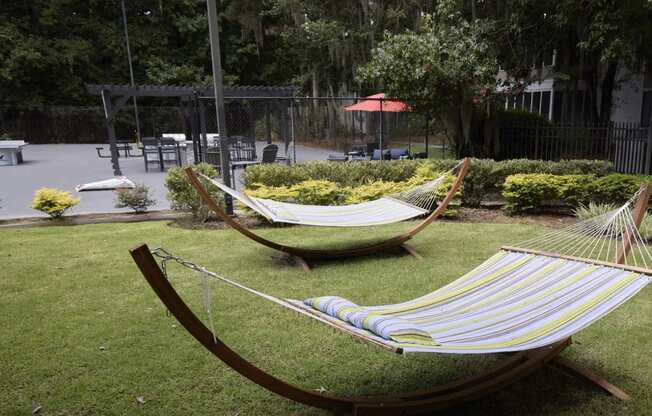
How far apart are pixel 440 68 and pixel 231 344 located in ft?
24.1

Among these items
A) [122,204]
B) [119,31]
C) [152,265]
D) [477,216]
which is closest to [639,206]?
[152,265]

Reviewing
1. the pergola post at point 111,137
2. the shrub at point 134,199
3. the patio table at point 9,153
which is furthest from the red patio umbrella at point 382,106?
the patio table at point 9,153

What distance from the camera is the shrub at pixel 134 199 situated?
7438 mm

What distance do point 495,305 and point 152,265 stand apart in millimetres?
1783

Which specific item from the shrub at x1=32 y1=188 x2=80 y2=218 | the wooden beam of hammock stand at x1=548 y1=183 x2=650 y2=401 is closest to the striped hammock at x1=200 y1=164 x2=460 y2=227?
the wooden beam of hammock stand at x1=548 y1=183 x2=650 y2=401

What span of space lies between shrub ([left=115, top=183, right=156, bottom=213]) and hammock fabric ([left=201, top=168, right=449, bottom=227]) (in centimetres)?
274

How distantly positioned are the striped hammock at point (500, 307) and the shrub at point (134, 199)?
5264mm

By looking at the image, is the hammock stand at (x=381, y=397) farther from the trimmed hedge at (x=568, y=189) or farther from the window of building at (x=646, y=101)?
the window of building at (x=646, y=101)

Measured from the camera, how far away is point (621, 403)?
8.42 feet

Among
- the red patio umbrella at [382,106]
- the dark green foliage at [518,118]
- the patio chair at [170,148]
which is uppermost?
the red patio umbrella at [382,106]

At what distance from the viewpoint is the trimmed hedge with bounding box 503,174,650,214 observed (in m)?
6.78

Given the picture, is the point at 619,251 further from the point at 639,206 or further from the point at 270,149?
the point at 270,149

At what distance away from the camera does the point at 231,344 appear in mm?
3254

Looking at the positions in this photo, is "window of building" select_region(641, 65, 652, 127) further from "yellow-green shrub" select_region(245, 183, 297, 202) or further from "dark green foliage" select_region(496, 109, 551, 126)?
"yellow-green shrub" select_region(245, 183, 297, 202)
